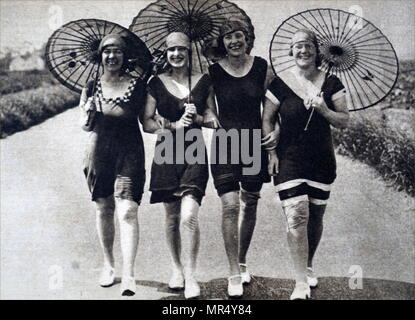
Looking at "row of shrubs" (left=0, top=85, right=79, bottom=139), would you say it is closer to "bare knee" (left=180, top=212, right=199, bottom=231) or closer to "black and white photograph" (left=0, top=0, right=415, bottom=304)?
"black and white photograph" (left=0, top=0, right=415, bottom=304)

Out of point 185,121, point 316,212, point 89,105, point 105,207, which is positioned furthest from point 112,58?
point 316,212

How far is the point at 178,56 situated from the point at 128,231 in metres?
1.90

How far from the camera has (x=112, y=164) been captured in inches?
279

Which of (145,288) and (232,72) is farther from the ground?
(232,72)

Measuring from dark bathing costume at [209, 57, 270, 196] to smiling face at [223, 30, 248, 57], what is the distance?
0.21 metres

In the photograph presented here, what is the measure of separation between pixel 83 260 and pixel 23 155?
54.1 inches

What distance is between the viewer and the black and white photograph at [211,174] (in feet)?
A: 23.0

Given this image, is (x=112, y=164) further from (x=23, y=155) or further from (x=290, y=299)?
(x=290, y=299)

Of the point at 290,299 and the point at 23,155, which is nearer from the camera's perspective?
the point at 290,299

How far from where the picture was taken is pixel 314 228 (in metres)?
7.07

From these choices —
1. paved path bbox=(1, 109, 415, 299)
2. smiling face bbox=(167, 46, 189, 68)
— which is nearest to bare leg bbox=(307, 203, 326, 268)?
paved path bbox=(1, 109, 415, 299)

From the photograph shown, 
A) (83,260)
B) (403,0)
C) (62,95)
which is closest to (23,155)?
(62,95)
